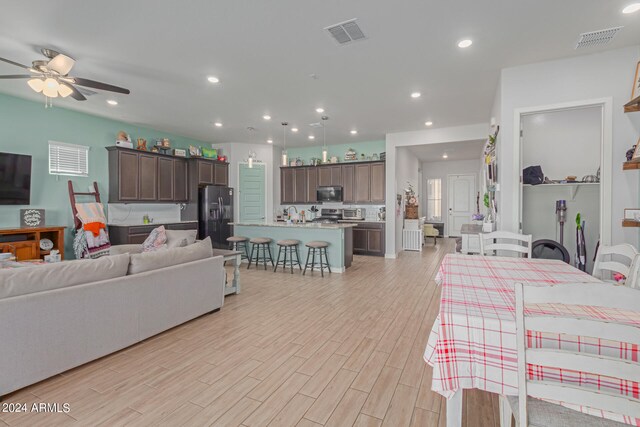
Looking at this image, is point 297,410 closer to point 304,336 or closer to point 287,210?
point 304,336

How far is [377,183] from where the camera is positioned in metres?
7.69

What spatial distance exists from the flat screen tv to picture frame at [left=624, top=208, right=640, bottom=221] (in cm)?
809

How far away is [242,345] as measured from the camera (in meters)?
2.78

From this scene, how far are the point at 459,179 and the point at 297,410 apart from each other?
1059cm

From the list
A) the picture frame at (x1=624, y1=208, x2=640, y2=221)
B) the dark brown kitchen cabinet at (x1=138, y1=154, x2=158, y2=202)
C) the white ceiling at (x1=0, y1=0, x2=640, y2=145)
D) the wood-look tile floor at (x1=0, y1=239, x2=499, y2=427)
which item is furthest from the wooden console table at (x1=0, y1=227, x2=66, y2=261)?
the picture frame at (x1=624, y1=208, x2=640, y2=221)

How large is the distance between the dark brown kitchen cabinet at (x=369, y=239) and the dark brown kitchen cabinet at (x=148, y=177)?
15.7 feet

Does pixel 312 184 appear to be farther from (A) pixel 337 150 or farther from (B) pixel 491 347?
(B) pixel 491 347

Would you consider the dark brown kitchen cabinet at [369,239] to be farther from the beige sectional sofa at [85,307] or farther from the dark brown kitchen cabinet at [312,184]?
the beige sectional sofa at [85,307]

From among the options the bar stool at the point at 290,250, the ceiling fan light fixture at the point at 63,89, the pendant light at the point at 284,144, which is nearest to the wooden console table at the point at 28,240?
the ceiling fan light fixture at the point at 63,89

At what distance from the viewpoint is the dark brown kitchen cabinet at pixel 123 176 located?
19.7 ft

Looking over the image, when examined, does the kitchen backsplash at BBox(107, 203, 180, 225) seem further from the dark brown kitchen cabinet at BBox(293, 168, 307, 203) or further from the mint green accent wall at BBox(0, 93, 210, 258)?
the dark brown kitchen cabinet at BBox(293, 168, 307, 203)

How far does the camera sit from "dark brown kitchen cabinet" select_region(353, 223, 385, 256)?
740 centimetres

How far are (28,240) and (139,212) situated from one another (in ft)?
6.80

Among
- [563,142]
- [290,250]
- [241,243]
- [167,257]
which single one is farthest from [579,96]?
[241,243]
